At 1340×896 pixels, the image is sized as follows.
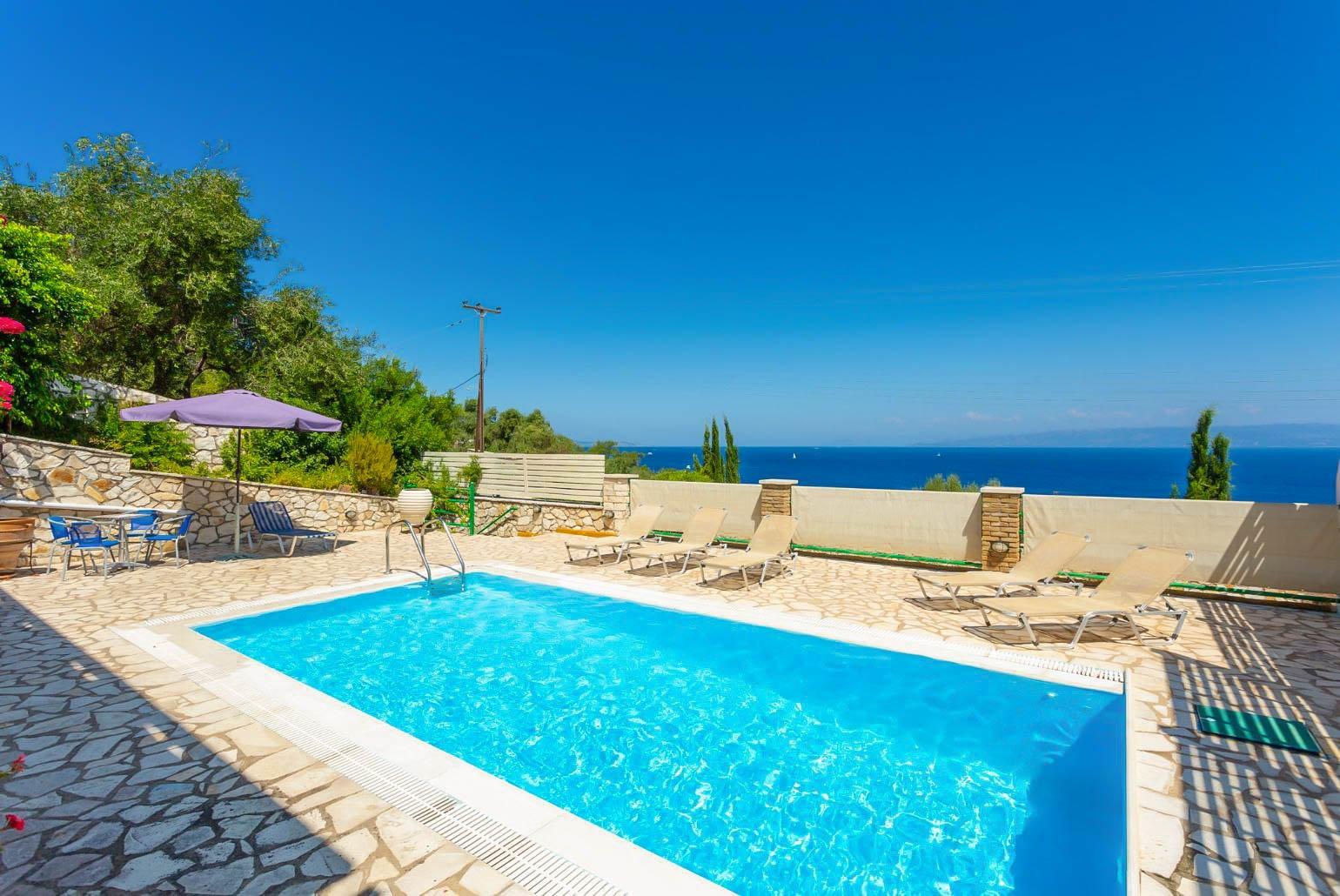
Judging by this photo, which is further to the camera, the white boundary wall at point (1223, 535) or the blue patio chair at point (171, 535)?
the blue patio chair at point (171, 535)

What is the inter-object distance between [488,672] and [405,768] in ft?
7.77

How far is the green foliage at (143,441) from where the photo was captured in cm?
1208

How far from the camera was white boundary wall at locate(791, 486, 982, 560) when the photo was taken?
9008 mm

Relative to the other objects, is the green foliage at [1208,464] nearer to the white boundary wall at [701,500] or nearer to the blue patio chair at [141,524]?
the white boundary wall at [701,500]

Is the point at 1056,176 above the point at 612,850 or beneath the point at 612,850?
above

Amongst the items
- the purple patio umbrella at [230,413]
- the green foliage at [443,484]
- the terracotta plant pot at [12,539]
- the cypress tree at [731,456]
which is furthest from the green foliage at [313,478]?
the cypress tree at [731,456]

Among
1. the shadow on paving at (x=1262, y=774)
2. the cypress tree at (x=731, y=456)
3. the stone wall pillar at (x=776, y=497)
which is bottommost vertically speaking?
the shadow on paving at (x=1262, y=774)

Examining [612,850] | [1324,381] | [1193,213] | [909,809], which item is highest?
[1193,213]

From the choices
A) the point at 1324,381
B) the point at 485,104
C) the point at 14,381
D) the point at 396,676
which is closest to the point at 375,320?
the point at 485,104

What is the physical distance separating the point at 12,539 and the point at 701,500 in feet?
33.8

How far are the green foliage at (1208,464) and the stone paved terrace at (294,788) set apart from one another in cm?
898

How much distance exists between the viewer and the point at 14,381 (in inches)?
391

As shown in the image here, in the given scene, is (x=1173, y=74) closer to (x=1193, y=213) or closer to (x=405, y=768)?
(x=1193, y=213)

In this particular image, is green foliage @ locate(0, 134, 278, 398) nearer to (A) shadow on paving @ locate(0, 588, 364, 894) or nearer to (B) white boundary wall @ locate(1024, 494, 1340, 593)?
(A) shadow on paving @ locate(0, 588, 364, 894)
